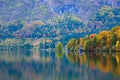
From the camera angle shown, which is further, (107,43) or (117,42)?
(107,43)

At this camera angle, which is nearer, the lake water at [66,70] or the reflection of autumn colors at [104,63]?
the lake water at [66,70]

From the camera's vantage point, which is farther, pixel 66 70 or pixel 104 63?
pixel 104 63

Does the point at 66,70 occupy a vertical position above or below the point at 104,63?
below

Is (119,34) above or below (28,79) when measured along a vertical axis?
above

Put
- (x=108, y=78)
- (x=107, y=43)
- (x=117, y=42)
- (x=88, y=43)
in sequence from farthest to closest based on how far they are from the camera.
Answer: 1. (x=88, y=43)
2. (x=107, y=43)
3. (x=117, y=42)
4. (x=108, y=78)

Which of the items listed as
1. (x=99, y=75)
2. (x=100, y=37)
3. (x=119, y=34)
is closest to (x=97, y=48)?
(x=100, y=37)

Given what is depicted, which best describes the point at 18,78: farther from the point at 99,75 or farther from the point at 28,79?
the point at 99,75

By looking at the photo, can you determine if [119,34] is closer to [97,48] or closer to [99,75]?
[97,48]

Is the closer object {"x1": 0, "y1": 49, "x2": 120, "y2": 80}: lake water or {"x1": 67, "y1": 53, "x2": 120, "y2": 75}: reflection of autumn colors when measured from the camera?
{"x1": 0, "y1": 49, "x2": 120, "y2": 80}: lake water

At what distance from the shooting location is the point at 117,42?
521ft

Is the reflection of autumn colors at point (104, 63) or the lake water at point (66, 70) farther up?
the reflection of autumn colors at point (104, 63)

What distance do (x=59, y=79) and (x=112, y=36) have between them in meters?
110

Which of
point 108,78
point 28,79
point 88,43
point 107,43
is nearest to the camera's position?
point 108,78

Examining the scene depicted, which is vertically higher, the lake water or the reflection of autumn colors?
the reflection of autumn colors
